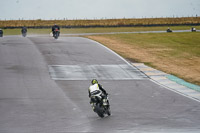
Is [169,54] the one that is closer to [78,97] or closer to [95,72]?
[95,72]

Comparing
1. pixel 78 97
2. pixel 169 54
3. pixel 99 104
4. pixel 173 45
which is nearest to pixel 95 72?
pixel 78 97

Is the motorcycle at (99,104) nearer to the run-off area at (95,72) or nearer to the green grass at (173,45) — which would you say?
the run-off area at (95,72)

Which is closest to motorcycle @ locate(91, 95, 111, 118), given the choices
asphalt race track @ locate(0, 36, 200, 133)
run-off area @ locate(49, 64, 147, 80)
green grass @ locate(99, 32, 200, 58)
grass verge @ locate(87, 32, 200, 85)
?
asphalt race track @ locate(0, 36, 200, 133)

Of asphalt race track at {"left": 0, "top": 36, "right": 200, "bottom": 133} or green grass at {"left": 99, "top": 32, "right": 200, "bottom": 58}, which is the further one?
green grass at {"left": 99, "top": 32, "right": 200, "bottom": 58}

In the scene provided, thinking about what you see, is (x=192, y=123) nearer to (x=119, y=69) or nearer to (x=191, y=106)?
(x=191, y=106)

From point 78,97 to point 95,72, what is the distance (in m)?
9.34

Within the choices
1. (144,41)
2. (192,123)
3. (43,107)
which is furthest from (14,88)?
(144,41)

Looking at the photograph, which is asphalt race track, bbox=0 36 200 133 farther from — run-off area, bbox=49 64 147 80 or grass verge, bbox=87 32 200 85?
grass verge, bbox=87 32 200 85

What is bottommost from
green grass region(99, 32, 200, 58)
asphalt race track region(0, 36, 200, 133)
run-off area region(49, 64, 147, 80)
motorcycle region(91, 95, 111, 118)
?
green grass region(99, 32, 200, 58)

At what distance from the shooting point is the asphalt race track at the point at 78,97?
697 inches

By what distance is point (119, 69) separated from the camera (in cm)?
3491

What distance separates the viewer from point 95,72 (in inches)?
1320

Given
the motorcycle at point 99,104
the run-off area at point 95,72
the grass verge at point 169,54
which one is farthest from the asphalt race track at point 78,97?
the grass verge at point 169,54

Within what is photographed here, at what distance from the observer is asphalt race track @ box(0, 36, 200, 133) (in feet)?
58.1
